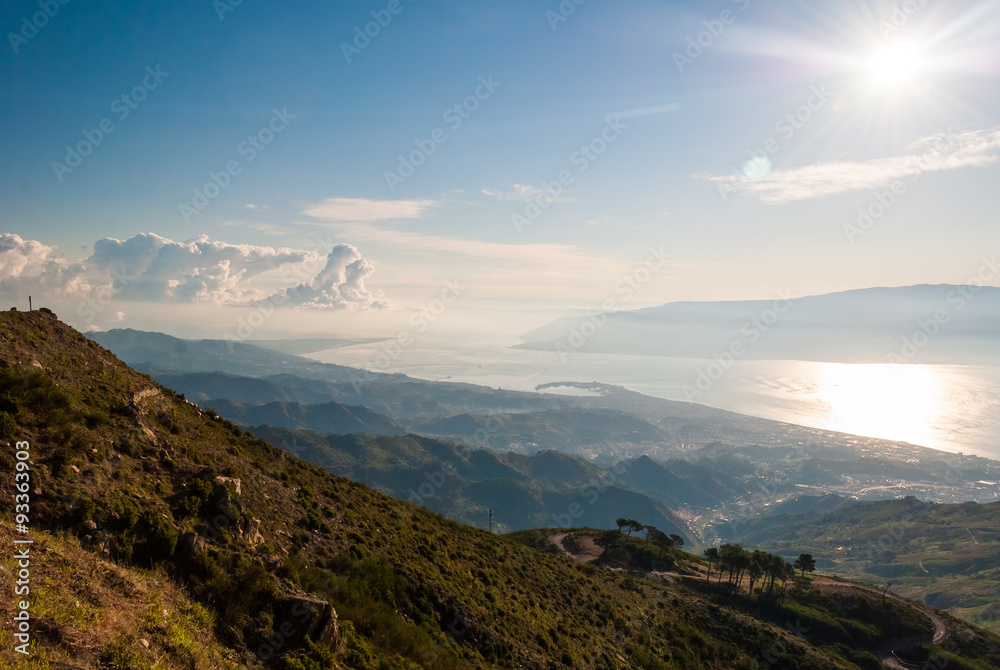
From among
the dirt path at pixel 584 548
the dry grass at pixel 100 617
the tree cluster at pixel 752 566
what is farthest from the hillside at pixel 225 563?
the dirt path at pixel 584 548

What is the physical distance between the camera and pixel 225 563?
1652 cm

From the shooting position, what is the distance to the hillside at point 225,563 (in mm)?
12109

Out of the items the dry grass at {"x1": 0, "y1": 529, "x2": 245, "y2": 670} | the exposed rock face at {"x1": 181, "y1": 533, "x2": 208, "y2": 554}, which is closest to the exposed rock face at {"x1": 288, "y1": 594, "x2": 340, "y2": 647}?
the dry grass at {"x1": 0, "y1": 529, "x2": 245, "y2": 670}

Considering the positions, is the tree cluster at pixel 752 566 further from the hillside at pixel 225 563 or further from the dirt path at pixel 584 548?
the hillside at pixel 225 563

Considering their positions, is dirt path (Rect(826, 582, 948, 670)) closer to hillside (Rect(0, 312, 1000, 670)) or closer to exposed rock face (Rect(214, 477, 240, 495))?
hillside (Rect(0, 312, 1000, 670))

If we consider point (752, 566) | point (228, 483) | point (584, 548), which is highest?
point (228, 483)

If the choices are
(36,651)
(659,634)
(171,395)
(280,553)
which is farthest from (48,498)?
(659,634)

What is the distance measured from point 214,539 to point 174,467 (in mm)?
4360

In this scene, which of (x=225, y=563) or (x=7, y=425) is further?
(x=225, y=563)

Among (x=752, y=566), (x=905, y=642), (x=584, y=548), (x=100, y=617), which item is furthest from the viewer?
(x=584, y=548)

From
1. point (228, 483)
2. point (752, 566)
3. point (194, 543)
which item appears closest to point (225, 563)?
point (194, 543)

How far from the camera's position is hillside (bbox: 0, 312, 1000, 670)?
39.7 ft

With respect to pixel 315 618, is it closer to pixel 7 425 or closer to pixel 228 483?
pixel 228 483

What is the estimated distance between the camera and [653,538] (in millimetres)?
90000
